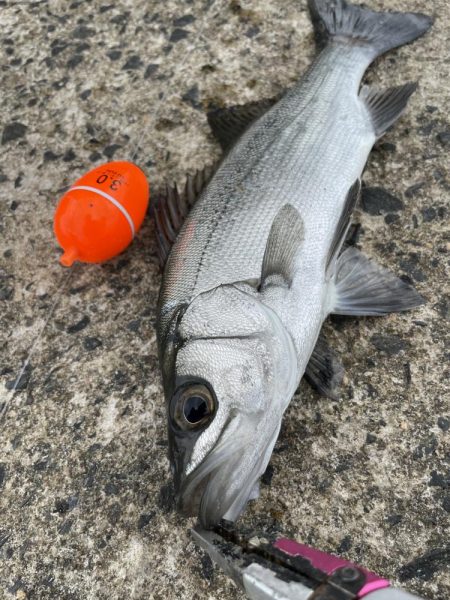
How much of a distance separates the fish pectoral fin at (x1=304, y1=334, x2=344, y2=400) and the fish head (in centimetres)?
25

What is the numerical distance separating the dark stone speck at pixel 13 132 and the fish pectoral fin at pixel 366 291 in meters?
2.11

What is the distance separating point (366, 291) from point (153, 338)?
3.28 ft

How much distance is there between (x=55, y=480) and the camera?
2.31m

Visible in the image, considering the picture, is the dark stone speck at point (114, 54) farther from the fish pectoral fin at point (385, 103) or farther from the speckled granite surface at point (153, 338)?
the fish pectoral fin at point (385, 103)

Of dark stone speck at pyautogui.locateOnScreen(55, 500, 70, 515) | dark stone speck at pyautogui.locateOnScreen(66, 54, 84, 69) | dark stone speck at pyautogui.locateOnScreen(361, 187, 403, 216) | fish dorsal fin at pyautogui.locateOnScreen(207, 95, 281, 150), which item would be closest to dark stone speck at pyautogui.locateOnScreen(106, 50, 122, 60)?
dark stone speck at pyautogui.locateOnScreen(66, 54, 84, 69)

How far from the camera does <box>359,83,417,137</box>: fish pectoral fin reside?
2.93 m

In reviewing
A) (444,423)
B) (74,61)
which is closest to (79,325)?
(444,423)

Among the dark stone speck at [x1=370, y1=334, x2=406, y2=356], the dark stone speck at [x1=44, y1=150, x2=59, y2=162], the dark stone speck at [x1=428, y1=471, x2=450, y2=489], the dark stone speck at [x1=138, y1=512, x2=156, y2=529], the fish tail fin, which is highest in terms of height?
the fish tail fin

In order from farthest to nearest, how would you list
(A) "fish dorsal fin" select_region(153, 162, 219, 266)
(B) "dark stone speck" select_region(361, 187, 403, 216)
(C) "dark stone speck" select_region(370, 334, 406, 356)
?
(B) "dark stone speck" select_region(361, 187, 403, 216) < (A) "fish dorsal fin" select_region(153, 162, 219, 266) < (C) "dark stone speck" select_region(370, 334, 406, 356)

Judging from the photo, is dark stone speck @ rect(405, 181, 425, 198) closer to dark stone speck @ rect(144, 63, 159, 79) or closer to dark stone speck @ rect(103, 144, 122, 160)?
dark stone speck @ rect(103, 144, 122, 160)

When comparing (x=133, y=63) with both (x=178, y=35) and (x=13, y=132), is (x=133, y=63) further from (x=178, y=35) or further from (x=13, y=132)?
(x=13, y=132)

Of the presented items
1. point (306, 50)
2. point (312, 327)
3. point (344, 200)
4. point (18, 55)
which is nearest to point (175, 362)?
→ point (312, 327)

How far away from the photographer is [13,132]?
339 centimetres

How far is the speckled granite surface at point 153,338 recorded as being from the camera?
82.7 inches
